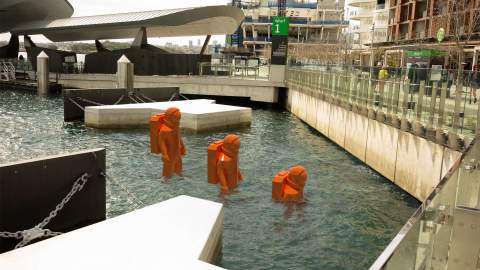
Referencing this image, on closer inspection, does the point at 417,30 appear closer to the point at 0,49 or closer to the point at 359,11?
the point at 359,11

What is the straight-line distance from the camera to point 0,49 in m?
50.9

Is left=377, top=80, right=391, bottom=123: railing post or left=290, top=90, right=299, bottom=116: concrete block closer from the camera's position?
left=377, top=80, right=391, bottom=123: railing post

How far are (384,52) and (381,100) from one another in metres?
55.7

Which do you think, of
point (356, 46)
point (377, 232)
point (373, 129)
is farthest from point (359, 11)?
point (377, 232)

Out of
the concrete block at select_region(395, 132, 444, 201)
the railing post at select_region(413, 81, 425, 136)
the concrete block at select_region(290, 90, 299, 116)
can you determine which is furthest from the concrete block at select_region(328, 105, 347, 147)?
the concrete block at select_region(290, 90, 299, 116)

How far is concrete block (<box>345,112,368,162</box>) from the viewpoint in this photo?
15.9 metres

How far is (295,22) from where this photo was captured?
122625 millimetres

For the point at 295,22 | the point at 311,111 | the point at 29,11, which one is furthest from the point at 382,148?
the point at 295,22

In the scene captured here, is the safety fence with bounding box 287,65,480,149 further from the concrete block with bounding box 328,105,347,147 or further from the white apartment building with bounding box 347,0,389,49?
the white apartment building with bounding box 347,0,389,49

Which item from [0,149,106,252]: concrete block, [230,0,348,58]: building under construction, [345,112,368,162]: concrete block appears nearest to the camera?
[0,149,106,252]: concrete block

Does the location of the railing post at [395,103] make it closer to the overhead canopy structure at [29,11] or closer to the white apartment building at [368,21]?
the overhead canopy structure at [29,11]

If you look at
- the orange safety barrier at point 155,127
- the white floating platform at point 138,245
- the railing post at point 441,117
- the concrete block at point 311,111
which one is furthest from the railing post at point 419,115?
the concrete block at point 311,111

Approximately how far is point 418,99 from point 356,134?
4.85 meters

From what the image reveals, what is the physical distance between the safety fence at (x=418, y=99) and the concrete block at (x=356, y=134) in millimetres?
314
